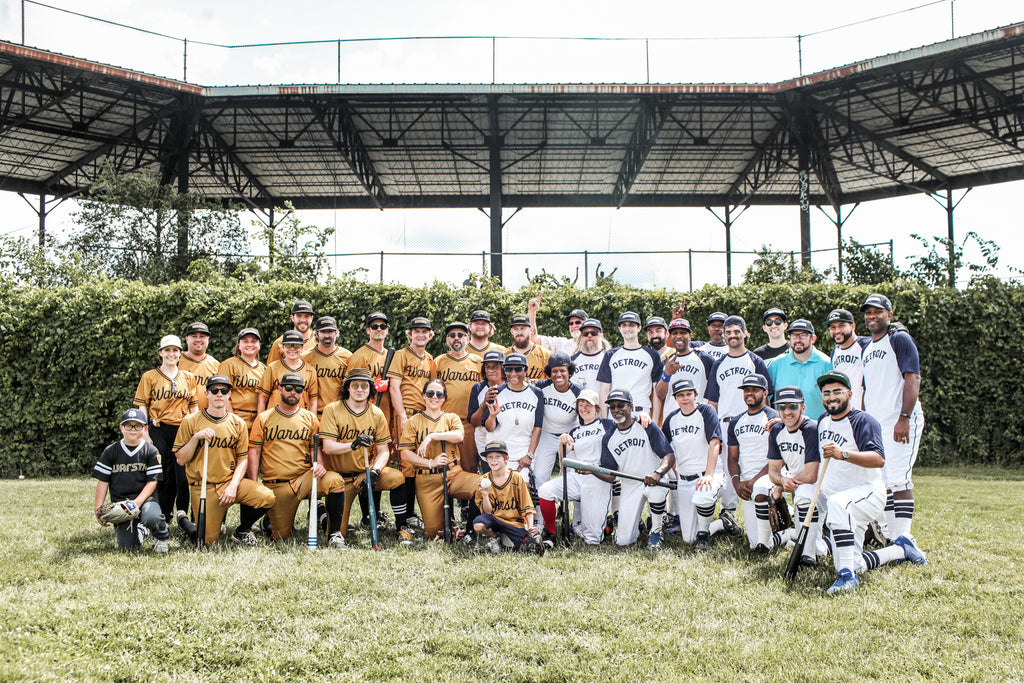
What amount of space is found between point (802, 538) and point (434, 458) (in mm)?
3255

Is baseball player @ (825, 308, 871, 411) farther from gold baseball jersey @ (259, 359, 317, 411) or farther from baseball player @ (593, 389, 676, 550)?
gold baseball jersey @ (259, 359, 317, 411)

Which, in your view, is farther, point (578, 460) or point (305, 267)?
point (305, 267)

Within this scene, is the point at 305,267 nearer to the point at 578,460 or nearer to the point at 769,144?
the point at 578,460

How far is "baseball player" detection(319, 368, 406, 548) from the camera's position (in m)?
6.70

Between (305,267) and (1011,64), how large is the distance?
15760 mm

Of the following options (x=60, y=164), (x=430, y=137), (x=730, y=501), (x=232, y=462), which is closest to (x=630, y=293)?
(x=730, y=501)

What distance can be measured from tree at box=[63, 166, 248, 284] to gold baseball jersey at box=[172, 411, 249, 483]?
10.7m

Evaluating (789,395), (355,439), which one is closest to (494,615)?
(355,439)

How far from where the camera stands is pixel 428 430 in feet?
22.5

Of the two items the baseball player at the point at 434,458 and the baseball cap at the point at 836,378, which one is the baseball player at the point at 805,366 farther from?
the baseball player at the point at 434,458

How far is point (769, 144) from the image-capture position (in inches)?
784

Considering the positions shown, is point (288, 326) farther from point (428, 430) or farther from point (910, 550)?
point (910, 550)

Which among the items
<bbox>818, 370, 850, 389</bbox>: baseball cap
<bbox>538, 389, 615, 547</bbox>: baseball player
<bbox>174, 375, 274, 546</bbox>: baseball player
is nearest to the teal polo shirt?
<bbox>818, 370, 850, 389</bbox>: baseball cap

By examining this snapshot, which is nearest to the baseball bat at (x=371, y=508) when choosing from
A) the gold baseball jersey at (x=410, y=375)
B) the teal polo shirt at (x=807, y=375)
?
the gold baseball jersey at (x=410, y=375)
